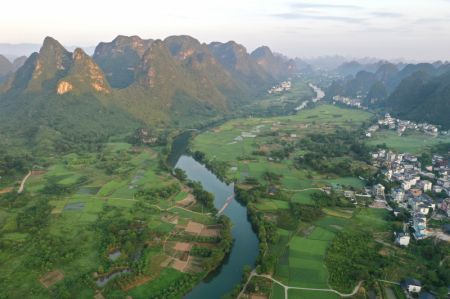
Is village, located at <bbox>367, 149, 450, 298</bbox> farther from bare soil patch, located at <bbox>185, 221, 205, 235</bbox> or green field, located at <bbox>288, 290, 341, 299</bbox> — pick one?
bare soil patch, located at <bbox>185, 221, 205, 235</bbox>

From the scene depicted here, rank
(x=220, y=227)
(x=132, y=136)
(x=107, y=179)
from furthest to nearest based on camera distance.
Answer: (x=132, y=136) → (x=107, y=179) → (x=220, y=227)

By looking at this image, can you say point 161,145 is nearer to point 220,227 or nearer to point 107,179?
point 107,179

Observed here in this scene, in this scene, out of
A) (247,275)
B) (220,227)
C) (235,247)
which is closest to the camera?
(247,275)

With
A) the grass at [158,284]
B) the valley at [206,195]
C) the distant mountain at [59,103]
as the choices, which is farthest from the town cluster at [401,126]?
the grass at [158,284]

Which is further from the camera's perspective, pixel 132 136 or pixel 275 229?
pixel 132 136

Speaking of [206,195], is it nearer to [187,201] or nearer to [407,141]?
[187,201]

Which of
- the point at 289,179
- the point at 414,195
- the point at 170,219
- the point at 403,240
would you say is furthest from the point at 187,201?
the point at 414,195

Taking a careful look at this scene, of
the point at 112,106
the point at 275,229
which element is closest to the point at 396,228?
the point at 275,229
